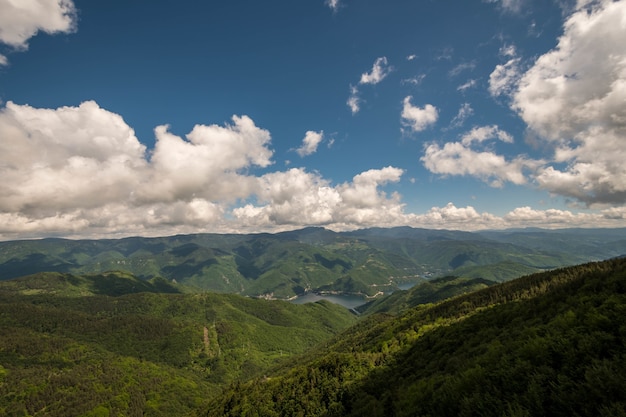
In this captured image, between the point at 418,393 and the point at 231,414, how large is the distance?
3965 inches

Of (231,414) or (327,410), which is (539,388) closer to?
(327,410)

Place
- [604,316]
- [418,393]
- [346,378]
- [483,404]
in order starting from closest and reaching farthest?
[483,404] < [604,316] < [418,393] < [346,378]

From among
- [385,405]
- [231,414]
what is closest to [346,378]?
[385,405]

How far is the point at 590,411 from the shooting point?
14.0m

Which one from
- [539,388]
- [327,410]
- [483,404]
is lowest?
[327,410]

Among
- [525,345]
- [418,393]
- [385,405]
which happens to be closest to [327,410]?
[385,405]

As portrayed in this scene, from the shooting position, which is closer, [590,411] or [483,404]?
[590,411]

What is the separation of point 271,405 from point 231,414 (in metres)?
23.4

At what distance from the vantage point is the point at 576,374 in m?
17.7

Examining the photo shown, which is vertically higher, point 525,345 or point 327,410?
point 525,345

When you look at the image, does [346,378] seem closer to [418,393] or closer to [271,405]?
[271,405]

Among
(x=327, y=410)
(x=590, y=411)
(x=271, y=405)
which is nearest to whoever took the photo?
(x=590, y=411)

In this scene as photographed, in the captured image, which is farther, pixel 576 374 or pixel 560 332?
pixel 560 332

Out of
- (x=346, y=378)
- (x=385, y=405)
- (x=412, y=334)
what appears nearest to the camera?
(x=385, y=405)
